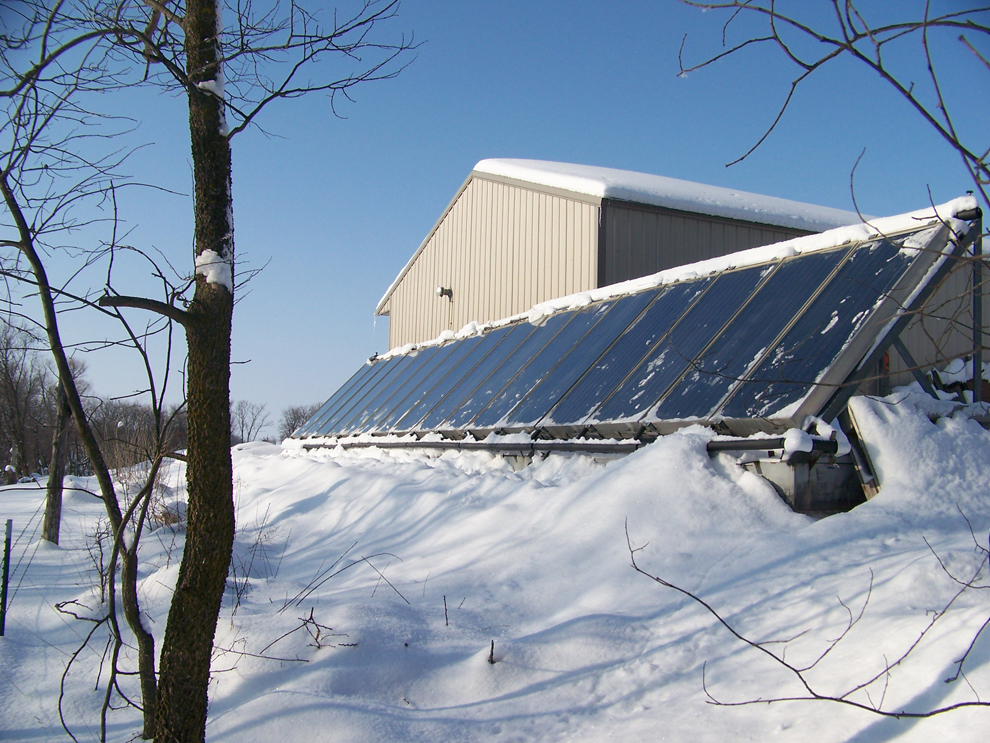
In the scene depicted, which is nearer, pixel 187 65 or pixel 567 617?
pixel 187 65

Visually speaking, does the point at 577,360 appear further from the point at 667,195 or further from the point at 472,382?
the point at 667,195

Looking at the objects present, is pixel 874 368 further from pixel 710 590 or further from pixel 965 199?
pixel 710 590

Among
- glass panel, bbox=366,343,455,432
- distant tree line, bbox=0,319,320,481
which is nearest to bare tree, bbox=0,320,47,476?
distant tree line, bbox=0,319,320,481

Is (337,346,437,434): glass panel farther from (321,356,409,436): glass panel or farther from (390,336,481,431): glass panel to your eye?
(390,336,481,431): glass panel

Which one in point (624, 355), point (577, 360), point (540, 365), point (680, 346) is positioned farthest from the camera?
point (540, 365)

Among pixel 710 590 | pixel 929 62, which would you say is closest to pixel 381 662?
pixel 710 590

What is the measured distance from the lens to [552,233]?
14.4 meters

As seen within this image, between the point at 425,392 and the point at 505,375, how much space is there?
2444 millimetres

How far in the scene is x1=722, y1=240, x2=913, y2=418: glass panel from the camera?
18.1 feet

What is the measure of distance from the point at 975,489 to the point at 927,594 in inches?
71.4

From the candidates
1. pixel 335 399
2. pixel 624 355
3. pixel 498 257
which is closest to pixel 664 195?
pixel 498 257

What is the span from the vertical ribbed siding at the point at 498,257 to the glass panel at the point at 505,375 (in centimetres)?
248

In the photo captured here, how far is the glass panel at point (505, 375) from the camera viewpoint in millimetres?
9539

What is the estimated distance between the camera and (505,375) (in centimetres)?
1031
